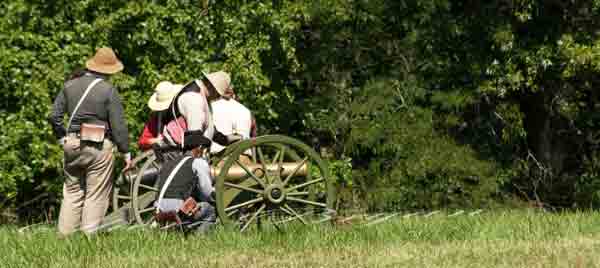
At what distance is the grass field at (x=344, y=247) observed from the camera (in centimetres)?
630

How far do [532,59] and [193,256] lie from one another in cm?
869

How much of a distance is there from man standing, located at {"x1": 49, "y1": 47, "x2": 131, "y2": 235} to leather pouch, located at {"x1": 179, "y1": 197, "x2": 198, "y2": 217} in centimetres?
72

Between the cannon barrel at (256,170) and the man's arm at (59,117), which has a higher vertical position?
the man's arm at (59,117)

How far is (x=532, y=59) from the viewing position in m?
14.3

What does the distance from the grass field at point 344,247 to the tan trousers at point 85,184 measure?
23 centimetres

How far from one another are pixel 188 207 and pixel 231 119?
2.30m

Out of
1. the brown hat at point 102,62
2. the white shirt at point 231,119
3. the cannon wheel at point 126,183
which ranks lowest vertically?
the cannon wheel at point 126,183

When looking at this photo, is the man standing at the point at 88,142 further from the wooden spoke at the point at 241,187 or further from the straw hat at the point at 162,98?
the straw hat at the point at 162,98

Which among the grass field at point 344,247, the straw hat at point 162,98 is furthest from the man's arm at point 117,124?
the straw hat at point 162,98

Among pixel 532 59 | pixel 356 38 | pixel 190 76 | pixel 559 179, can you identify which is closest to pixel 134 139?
pixel 190 76

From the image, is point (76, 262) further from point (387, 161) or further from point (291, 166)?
point (387, 161)

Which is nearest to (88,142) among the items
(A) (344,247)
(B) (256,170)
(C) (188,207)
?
(C) (188,207)

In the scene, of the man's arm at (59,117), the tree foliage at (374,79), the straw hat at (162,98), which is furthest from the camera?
the tree foliage at (374,79)

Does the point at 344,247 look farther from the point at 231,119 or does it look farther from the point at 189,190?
the point at 231,119
